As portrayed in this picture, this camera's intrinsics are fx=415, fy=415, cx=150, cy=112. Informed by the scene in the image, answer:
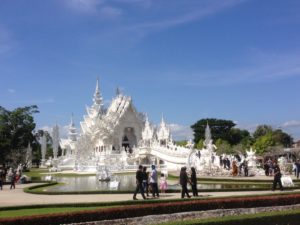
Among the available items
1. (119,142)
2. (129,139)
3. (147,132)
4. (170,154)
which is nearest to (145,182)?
(170,154)

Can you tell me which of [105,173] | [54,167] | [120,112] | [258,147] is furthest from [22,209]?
[258,147]

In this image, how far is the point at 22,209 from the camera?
16.8m

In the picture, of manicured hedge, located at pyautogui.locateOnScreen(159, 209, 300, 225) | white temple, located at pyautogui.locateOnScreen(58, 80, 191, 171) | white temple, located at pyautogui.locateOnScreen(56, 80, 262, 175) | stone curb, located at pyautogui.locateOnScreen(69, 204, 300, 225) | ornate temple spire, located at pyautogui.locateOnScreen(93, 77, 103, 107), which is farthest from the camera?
ornate temple spire, located at pyautogui.locateOnScreen(93, 77, 103, 107)

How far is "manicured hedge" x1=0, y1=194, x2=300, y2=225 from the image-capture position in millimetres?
12950

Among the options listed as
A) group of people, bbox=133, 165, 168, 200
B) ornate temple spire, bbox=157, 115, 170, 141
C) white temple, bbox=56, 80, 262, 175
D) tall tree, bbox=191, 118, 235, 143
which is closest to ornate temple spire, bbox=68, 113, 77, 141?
white temple, bbox=56, 80, 262, 175

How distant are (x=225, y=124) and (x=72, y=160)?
159 feet

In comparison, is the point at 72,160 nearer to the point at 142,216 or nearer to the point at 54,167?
the point at 54,167

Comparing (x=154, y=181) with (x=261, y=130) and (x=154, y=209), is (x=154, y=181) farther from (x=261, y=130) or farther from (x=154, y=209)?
(x=261, y=130)

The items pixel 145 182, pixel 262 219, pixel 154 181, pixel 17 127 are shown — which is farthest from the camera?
pixel 17 127

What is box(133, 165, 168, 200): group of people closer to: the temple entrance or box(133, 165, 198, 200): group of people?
box(133, 165, 198, 200): group of people

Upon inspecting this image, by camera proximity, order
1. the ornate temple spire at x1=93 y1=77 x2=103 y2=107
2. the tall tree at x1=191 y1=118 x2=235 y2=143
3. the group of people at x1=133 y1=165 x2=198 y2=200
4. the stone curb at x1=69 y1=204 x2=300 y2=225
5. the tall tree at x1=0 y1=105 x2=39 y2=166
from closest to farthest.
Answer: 1. the stone curb at x1=69 y1=204 x2=300 y2=225
2. the group of people at x1=133 y1=165 x2=198 y2=200
3. the tall tree at x1=0 y1=105 x2=39 y2=166
4. the ornate temple spire at x1=93 y1=77 x2=103 y2=107
5. the tall tree at x1=191 y1=118 x2=235 y2=143

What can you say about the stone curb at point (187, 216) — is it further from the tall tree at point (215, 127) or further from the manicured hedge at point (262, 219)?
the tall tree at point (215, 127)

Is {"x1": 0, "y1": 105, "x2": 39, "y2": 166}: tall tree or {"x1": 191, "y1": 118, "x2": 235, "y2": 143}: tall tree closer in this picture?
{"x1": 0, "y1": 105, "x2": 39, "y2": 166}: tall tree

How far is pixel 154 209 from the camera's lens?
15141 millimetres
